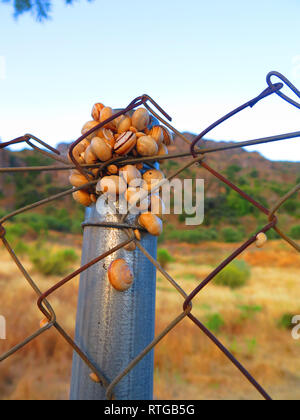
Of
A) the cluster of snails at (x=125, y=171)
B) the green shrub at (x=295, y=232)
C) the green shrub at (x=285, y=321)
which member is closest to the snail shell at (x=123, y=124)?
the cluster of snails at (x=125, y=171)

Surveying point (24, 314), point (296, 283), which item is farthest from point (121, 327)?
point (296, 283)

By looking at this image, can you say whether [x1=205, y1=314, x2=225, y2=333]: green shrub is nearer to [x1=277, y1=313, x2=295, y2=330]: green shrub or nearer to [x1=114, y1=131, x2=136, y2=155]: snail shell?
[x1=277, y1=313, x2=295, y2=330]: green shrub

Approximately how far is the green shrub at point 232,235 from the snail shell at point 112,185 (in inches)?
294

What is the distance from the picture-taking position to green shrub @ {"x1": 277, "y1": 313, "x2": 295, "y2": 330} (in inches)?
94.4

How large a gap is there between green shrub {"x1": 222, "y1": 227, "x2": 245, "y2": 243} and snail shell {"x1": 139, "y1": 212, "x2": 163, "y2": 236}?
7.45 metres

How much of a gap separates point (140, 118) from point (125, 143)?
0.03 m

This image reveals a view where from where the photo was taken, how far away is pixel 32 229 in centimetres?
640

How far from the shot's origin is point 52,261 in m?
3.70

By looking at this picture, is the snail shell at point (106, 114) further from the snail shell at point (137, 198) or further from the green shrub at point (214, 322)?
the green shrub at point (214, 322)

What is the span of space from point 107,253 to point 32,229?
6.58 metres

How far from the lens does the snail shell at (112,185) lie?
27 cm

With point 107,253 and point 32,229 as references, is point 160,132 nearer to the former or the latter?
point 107,253

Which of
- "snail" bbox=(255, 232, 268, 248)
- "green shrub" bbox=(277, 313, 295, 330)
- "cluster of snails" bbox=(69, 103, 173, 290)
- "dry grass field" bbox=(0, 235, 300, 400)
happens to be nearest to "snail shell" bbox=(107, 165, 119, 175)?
"cluster of snails" bbox=(69, 103, 173, 290)

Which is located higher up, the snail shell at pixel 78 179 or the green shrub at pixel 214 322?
the green shrub at pixel 214 322
